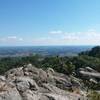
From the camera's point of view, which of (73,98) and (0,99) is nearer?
(0,99)

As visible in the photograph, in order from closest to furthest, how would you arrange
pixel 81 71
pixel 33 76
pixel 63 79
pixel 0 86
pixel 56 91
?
pixel 0 86 < pixel 56 91 < pixel 33 76 < pixel 63 79 < pixel 81 71

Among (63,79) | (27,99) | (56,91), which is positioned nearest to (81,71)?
(63,79)

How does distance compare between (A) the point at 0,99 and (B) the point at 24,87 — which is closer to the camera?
(A) the point at 0,99

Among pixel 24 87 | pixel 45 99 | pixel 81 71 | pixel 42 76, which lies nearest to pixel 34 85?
pixel 24 87

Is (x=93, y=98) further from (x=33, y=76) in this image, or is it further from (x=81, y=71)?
(x=81, y=71)

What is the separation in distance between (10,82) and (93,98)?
192 inches

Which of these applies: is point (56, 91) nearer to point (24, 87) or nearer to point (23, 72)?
point (24, 87)

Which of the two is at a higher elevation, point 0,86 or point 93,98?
point 0,86

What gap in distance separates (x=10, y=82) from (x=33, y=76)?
412 centimetres

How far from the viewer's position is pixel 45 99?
14641 millimetres

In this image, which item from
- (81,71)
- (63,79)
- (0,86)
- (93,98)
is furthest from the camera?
(81,71)

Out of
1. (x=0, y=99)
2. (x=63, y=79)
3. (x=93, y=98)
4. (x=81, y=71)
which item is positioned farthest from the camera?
(x=81, y=71)

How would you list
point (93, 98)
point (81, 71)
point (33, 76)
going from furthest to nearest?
1. point (81, 71)
2. point (33, 76)
3. point (93, 98)

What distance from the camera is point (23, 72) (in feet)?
68.8
